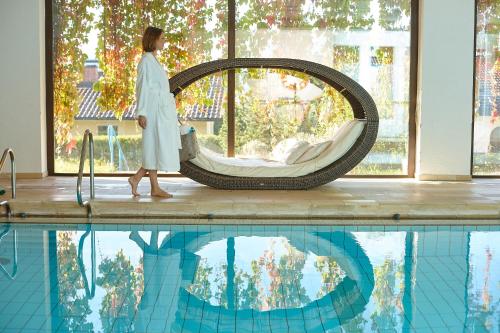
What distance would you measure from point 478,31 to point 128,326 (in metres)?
6.57

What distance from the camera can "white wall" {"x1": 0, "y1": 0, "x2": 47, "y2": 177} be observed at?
27.4 feet

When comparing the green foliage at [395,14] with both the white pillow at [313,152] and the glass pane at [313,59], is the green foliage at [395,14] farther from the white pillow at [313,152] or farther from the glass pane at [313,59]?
the white pillow at [313,152]

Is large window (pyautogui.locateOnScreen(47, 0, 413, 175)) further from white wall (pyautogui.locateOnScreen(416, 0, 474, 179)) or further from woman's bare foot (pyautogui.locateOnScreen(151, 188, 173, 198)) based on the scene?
woman's bare foot (pyautogui.locateOnScreen(151, 188, 173, 198))

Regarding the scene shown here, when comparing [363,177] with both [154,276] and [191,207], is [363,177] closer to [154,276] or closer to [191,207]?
[191,207]

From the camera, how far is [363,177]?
8828 millimetres

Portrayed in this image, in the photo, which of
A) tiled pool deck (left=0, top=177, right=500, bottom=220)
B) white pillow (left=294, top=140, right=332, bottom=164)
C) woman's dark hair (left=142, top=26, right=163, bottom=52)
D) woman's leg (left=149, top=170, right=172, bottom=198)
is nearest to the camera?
tiled pool deck (left=0, top=177, right=500, bottom=220)

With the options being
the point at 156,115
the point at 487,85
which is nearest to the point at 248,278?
the point at 156,115

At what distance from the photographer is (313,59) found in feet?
28.4

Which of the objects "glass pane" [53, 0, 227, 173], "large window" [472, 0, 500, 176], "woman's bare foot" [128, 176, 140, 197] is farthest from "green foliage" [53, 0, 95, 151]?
"large window" [472, 0, 500, 176]

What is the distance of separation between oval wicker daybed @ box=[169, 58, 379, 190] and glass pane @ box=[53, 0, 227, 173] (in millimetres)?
1508

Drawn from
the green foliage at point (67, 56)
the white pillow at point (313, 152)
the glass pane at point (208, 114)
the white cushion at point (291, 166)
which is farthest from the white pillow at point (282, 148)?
the green foliage at point (67, 56)

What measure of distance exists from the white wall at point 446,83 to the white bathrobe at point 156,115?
10.7 ft

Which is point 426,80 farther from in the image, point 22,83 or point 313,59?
point 22,83

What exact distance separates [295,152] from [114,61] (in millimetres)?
2528
